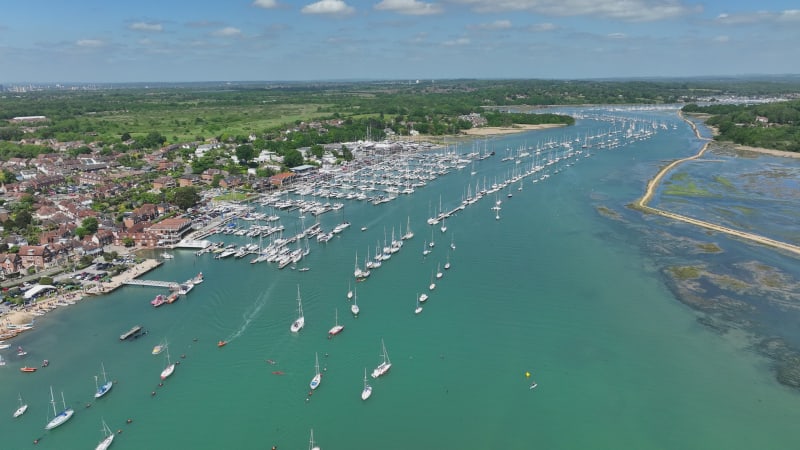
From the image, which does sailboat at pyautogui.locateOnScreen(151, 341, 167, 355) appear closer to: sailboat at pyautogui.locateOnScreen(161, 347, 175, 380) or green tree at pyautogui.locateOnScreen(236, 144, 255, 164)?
sailboat at pyautogui.locateOnScreen(161, 347, 175, 380)

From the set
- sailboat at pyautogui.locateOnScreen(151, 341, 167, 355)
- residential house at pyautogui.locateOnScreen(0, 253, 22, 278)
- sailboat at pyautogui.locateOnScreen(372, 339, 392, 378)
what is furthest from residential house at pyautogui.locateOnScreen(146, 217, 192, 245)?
sailboat at pyautogui.locateOnScreen(372, 339, 392, 378)

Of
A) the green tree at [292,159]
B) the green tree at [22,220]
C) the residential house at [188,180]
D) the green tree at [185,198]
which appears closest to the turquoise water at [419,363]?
the green tree at [185,198]

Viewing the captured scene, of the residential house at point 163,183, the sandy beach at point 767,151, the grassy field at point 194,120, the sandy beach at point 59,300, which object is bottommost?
the sandy beach at point 59,300

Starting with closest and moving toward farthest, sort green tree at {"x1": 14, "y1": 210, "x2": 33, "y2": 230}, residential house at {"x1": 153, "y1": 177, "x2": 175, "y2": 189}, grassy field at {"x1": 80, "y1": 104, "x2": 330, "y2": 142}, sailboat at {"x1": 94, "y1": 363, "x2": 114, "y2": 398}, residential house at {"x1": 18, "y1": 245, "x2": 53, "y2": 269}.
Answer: sailboat at {"x1": 94, "y1": 363, "x2": 114, "y2": 398}, residential house at {"x1": 18, "y1": 245, "x2": 53, "y2": 269}, green tree at {"x1": 14, "y1": 210, "x2": 33, "y2": 230}, residential house at {"x1": 153, "y1": 177, "x2": 175, "y2": 189}, grassy field at {"x1": 80, "y1": 104, "x2": 330, "y2": 142}

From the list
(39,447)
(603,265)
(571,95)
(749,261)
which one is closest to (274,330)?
(39,447)

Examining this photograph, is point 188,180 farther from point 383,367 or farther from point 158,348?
point 383,367

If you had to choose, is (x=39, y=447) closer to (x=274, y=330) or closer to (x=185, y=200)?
(x=274, y=330)

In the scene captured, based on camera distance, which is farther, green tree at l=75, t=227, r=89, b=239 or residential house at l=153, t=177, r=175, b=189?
residential house at l=153, t=177, r=175, b=189

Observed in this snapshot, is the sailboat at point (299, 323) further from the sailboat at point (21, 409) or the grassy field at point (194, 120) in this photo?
the grassy field at point (194, 120)
